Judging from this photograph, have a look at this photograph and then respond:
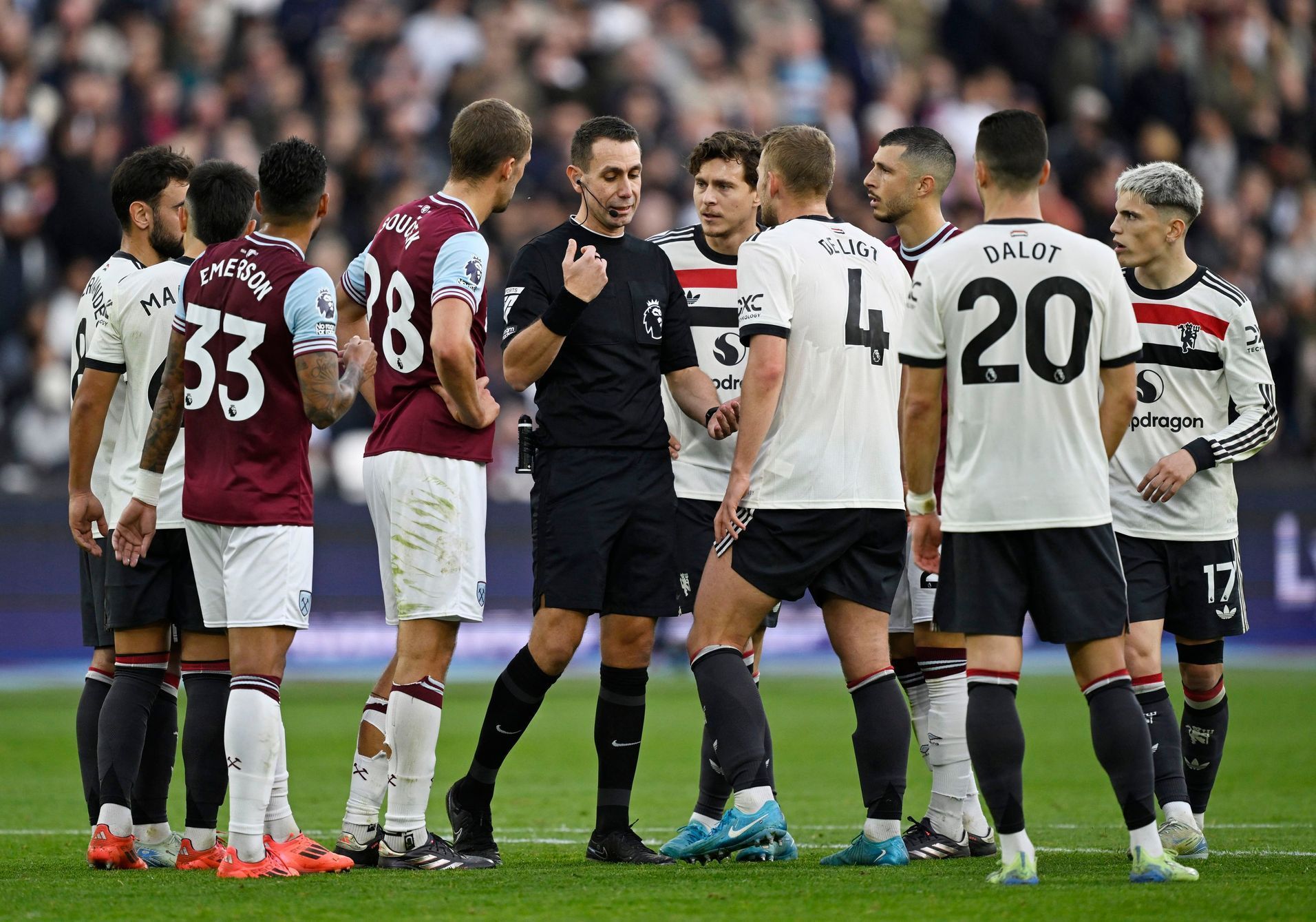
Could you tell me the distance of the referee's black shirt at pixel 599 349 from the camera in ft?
21.7

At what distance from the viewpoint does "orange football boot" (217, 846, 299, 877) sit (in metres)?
6.04

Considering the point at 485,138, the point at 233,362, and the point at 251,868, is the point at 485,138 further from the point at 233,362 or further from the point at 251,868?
the point at 251,868

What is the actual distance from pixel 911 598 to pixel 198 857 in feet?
9.99

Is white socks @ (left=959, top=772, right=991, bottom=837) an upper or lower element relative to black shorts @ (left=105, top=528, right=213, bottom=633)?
lower

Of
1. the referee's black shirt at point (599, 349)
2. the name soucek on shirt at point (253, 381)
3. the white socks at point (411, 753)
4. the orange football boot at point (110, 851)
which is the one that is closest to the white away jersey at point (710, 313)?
the referee's black shirt at point (599, 349)

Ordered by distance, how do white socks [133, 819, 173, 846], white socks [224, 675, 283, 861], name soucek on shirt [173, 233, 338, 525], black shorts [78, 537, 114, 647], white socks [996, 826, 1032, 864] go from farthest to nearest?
1. black shorts [78, 537, 114, 647]
2. white socks [133, 819, 173, 846]
3. name soucek on shirt [173, 233, 338, 525]
4. white socks [224, 675, 283, 861]
5. white socks [996, 826, 1032, 864]

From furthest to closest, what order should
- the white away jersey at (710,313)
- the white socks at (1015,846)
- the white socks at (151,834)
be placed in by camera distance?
1. the white away jersey at (710,313)
2. the white socks at (151,834)
3. the white socks at (1015,846)

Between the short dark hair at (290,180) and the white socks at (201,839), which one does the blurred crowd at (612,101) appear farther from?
the short dark hair at (290,180)

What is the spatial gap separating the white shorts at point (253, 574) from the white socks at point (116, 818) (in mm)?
925

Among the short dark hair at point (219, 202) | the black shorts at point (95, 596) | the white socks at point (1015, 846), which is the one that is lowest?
the white socks at point (1015, 846)

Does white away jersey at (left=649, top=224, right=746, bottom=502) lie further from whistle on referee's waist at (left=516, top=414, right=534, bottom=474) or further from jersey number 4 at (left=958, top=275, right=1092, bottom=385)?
jersey number 4 at (left=958, top=275, right=1092, bottom=385)

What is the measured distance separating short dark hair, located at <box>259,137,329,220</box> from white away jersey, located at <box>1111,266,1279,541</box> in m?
3.37

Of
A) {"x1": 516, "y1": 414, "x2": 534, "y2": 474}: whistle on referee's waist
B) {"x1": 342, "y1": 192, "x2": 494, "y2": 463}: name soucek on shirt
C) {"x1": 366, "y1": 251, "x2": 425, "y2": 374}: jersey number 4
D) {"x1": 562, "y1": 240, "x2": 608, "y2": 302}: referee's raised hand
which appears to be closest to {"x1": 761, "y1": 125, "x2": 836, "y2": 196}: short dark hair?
{"x1": 562, "y1": 240, "x2": 608, "y2": 302}: referee's raised hand

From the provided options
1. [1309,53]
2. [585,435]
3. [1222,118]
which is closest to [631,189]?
[585,435]
